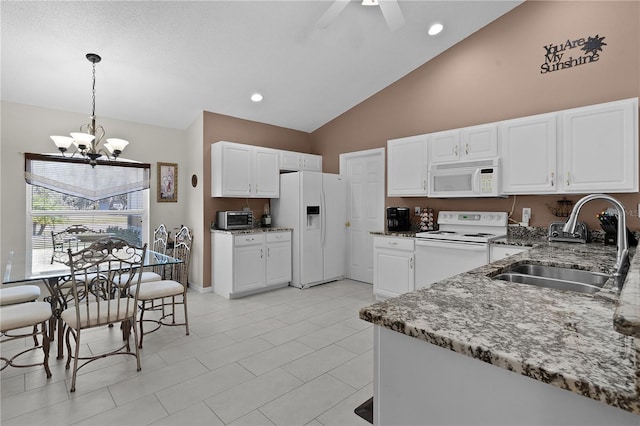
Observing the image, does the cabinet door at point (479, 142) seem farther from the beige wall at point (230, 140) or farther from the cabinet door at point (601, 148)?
the beige wall at point (230, 140)

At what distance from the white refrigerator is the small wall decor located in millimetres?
2967

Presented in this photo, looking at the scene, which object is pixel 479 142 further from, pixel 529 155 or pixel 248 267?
pixel 248 267

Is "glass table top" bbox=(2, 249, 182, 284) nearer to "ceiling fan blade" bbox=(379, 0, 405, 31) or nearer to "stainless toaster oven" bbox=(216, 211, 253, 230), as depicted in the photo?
"stainless toaster oven" bbox=(216, 211, 253, 230)

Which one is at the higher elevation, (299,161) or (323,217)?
(299,161)

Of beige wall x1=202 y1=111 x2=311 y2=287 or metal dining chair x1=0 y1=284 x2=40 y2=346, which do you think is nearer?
metal dining chair x1=0 y1=284 x2=40 y2=346

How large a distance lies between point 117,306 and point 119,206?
2.53m

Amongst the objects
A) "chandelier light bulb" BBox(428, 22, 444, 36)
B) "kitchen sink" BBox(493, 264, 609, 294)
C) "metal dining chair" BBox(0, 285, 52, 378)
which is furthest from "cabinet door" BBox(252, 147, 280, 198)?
"kitchen sink" BBox(493, 264, 609, 294)

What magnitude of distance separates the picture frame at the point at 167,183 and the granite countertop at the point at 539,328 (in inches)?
177

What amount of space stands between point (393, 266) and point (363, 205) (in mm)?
1451

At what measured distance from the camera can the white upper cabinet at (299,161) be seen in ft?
16.9

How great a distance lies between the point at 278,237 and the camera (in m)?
4.83

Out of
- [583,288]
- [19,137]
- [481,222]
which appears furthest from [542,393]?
[19,137]

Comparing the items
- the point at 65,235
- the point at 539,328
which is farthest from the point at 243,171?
the point at 539,328

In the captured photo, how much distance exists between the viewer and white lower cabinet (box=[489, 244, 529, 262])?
3049 millimetres
